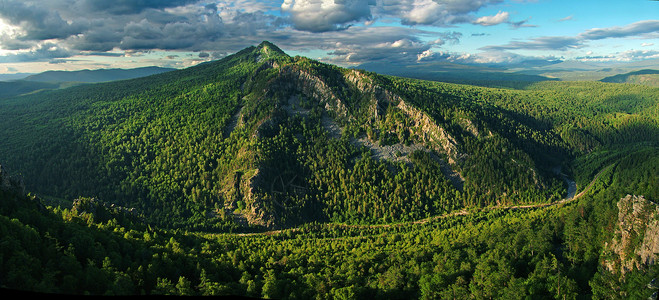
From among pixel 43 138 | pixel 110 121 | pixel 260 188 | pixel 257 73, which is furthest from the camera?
pixel 257 73

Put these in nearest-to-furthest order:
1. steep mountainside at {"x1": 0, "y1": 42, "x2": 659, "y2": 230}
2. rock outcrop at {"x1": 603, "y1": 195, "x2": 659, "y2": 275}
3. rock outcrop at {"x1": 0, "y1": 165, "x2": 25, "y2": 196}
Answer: rock outcrop at {"x1": 603, "y1": 195, "x2": 659, "y2": 275}, rock outcrop at {"x1": 0, "y1": 165, "x2": 25, "y2": 196}, steep mountainside at {"x1": 0, "y1": 42, "x2": 659, "y2": 230}

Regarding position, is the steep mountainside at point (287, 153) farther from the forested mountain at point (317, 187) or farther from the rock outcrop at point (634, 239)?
the rock outcrop at point (634, 239)

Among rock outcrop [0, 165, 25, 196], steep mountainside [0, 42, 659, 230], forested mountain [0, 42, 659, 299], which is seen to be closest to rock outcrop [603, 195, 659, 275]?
forested mountain [0, 42, 659, 299]

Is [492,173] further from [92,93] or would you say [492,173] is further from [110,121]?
[92,93]

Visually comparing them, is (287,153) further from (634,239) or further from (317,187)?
(634,239)

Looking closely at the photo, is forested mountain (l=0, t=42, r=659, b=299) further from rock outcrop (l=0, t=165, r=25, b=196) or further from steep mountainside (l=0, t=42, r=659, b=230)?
steep mountainside (l=0, t=42, r=659, b=230)

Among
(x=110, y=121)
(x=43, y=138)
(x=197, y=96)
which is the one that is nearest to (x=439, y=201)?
(x=197, y=96)

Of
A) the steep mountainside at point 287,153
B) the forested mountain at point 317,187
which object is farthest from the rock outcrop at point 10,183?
the steep mountainside at point 287,153
